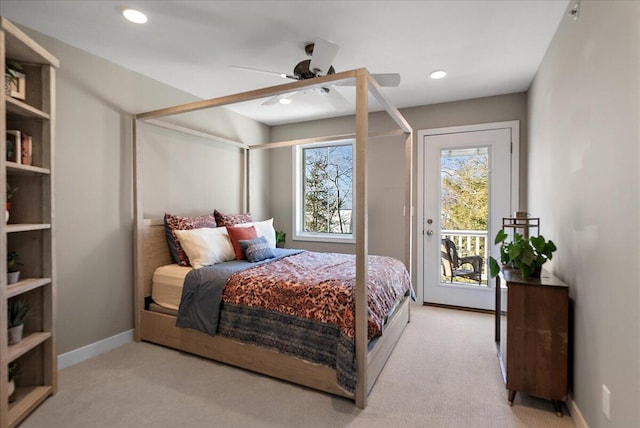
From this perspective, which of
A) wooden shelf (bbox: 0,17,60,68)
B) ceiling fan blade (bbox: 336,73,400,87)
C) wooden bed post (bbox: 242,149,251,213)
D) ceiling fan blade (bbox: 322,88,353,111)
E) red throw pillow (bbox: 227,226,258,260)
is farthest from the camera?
wooden bed post (bbox: 242,149,251,213)

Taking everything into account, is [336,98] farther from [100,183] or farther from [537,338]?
[537,338]

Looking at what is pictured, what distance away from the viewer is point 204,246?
9.30 feet

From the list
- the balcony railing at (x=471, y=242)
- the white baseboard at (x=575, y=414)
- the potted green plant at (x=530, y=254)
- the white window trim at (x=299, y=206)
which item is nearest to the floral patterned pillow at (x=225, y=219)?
the white window trim at (x=299, y=206)

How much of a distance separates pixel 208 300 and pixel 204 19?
2.00 m

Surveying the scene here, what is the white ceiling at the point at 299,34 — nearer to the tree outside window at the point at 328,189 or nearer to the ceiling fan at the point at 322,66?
the ceiling fan at the point at 322,66

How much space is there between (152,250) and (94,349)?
90 cm

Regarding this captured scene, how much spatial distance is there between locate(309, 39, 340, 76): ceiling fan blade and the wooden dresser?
1828 mm

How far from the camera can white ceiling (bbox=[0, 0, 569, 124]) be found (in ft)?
6.36

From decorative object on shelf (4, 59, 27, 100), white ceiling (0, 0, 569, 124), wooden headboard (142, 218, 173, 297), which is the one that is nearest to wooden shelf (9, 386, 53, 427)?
wooden headboard (142, 218, 173, 297)

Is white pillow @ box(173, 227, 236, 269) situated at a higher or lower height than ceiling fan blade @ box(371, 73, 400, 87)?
lower

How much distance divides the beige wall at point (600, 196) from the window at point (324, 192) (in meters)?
2.66

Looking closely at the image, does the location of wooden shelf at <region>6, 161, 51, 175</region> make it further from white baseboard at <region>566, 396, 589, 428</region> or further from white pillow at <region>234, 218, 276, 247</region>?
white baseboard at <region>566, 396, 589, 428</region>

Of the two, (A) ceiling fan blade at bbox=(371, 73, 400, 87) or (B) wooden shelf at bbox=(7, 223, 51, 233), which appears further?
(A) ceiling fan blade at bbox=(371, 73, 400, 87)

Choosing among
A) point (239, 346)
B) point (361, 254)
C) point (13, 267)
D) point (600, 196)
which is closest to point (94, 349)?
point (13, 267)
